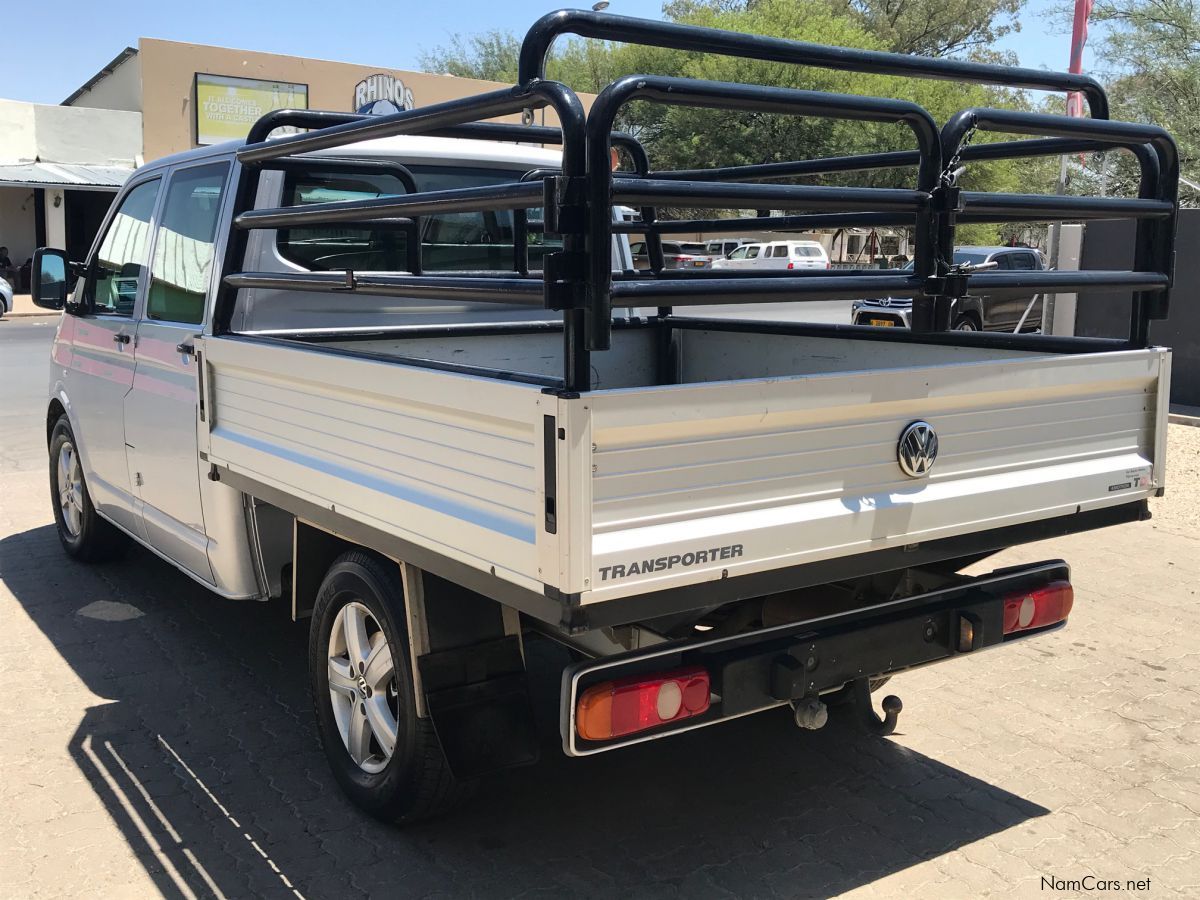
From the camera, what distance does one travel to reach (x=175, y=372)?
14.8ft

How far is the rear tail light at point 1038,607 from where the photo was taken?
3.48 metres

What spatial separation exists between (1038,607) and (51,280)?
500 cm

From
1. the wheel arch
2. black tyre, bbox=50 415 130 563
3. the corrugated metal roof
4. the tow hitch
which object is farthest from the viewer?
the corrugated metal roof

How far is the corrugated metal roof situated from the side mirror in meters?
23.6

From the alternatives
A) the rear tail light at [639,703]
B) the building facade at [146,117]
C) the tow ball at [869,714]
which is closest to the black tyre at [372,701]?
the rear tail light at [639,703]

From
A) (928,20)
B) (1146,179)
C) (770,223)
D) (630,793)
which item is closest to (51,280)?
(770,223)

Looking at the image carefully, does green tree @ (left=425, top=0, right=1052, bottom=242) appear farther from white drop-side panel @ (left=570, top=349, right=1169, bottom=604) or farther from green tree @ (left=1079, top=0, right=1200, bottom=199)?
white drop-side panel @ (left=570, top=349, right=1169, bottom=604)

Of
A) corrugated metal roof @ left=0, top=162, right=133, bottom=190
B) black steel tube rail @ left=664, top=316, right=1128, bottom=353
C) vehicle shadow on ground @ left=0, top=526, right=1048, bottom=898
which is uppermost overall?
corrugated metal roof @ left=0, top=162, right=133, bottom=190

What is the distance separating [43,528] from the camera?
23.3ft

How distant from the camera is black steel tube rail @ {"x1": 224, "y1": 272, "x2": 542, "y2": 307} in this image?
2.62 metres

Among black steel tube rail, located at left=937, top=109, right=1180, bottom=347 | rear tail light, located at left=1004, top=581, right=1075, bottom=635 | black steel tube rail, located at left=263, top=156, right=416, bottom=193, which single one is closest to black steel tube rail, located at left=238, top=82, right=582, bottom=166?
black steel tube rail, located at left=263, top=156, right=416, bottom=193

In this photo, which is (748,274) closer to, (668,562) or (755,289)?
(755,289)

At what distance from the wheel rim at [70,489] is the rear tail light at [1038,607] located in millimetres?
4687

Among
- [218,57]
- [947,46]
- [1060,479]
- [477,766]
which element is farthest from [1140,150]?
[947,46]
